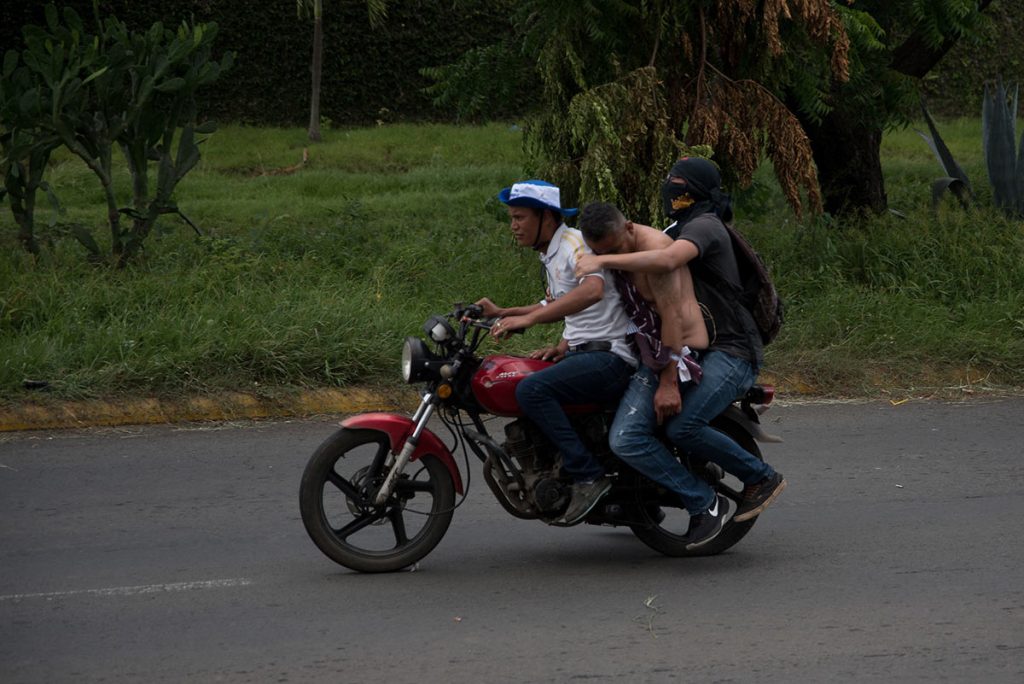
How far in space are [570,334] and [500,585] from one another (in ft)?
3.49

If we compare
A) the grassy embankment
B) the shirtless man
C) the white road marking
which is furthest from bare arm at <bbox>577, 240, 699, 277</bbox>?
the grassy embankment

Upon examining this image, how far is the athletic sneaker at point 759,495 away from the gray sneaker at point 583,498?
2.03 feet

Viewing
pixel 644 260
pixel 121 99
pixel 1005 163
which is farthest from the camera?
pixel 1005 163

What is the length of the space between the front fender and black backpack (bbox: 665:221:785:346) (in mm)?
1295

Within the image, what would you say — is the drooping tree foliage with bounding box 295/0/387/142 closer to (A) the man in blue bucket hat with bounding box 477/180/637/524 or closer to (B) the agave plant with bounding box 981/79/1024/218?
(B) the agave plant with bounding box 981/79/1024/218

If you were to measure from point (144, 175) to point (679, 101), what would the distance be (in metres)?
4.38

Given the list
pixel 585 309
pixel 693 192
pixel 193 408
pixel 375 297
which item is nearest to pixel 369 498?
pixel 585 309

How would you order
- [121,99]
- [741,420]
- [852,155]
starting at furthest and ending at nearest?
1. [852,155]
2. [121,99]
3. [741,420]

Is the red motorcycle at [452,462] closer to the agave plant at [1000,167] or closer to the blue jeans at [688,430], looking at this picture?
the blue jeans at [688,430]

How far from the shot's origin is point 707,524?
5.88 metres

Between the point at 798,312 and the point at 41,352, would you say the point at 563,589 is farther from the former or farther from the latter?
the point at 798,312

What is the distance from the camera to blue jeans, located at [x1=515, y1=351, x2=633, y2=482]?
566 centimetres

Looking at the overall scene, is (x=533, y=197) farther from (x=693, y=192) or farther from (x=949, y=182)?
(x=949, y=182)

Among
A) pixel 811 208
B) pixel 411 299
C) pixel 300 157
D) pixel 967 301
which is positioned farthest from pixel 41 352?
pixel 300 157
